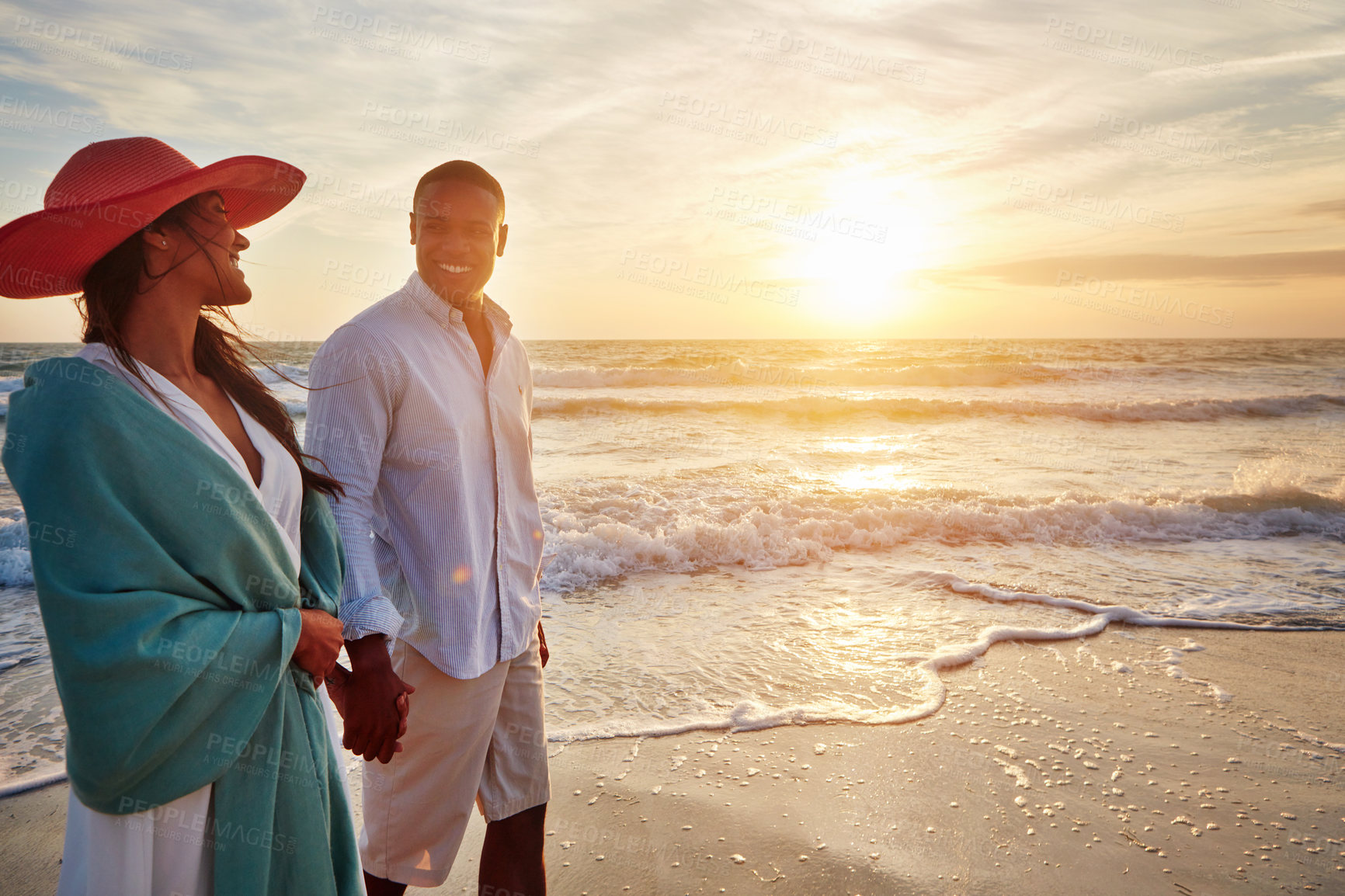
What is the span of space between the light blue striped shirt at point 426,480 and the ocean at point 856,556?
72.2 inches

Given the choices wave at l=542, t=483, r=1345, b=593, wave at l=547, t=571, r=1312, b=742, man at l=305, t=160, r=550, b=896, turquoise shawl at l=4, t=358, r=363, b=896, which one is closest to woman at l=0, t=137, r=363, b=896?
turquoise shawl at l=4, t=358, r=363, b=896

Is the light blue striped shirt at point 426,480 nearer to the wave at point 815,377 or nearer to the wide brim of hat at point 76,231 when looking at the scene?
the wide brim of hat at point 76,231

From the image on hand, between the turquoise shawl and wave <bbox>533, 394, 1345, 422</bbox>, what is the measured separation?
16.4 metres

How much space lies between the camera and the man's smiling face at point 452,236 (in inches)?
83.6

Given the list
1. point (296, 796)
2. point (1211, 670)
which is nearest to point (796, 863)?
point (296, 796)

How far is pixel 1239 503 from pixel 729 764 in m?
8.33

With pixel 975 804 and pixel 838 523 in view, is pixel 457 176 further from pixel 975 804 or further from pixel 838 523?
pixel 838 523

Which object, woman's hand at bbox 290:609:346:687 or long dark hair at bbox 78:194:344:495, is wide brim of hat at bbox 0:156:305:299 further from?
woman's hand at bbox 290:609:346:687

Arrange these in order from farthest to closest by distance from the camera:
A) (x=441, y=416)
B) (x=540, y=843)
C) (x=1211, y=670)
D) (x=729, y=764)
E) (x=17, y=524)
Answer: (x=17, y=524) → (x=1211, y=670) → (x=729, y=764) → (x=540, y=843) → (x=441, y=416)

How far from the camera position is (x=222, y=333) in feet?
5.60

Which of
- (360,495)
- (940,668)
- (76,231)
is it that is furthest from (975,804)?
(76,231)

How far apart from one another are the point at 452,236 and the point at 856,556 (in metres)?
5.73

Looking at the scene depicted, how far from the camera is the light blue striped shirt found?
1860 mm

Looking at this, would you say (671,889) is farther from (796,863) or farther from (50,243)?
(50,243)
